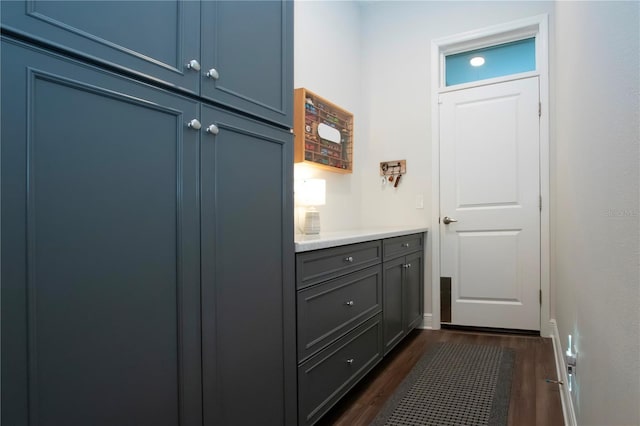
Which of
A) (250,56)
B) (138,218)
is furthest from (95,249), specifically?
(250,56)

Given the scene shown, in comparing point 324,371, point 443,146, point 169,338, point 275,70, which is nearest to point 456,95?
point 443,146

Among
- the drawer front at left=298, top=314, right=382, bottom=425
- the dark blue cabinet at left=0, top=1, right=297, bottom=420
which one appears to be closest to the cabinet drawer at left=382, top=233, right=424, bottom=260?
the drawer front at left=298, top=314, right=382, bottom=425

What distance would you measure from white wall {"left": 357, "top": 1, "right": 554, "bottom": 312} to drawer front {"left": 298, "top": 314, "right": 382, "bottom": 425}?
1317mm

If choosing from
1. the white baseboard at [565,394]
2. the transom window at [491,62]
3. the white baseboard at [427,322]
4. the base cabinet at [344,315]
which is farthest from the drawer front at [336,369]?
the transom window at [491,62]

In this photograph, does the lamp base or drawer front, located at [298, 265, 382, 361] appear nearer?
drawer front, located at [298, 265, 382, 361]

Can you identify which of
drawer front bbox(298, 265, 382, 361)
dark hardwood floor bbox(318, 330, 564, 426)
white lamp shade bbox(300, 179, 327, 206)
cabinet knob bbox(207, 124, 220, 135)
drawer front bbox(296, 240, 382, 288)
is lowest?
dark hardwood floor bbox(318, 330, 564, 426)

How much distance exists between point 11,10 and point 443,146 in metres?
3.16

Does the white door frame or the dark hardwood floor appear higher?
the white door frame

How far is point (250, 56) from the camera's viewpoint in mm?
1353

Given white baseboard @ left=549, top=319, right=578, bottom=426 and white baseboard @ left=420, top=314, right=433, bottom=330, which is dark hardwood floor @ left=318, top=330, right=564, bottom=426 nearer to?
white baseboard @ left=549, top=319, right=578, bottom=426

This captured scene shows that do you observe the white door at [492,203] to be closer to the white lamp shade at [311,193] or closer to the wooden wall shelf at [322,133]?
the wooden wall shelf at [322,133]

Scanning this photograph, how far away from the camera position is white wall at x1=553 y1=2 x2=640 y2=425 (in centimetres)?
66

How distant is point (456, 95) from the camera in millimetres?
3375

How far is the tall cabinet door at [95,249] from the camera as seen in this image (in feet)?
2.47
